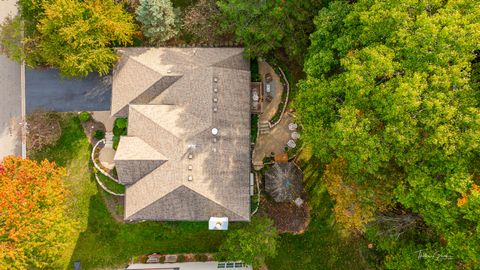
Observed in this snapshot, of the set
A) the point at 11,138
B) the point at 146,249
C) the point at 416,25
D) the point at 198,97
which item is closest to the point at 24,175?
the point at 11,138

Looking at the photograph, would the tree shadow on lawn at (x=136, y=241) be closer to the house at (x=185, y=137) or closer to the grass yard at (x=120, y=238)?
the grass yard at (x=120, y=238)

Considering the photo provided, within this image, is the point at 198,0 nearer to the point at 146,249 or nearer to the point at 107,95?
the point at 107,95

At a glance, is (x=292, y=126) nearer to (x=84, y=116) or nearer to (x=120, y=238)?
(x=120, y=238)

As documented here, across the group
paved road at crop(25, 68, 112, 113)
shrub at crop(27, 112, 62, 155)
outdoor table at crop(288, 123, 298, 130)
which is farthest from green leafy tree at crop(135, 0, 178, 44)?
outdoor table at crop(288, 123, 298, 130)

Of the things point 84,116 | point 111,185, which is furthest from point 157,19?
point 111,185

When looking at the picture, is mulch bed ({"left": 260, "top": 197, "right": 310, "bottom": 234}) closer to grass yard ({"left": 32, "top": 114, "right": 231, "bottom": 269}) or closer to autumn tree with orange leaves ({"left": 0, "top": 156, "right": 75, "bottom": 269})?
grass yard ({"left": 32, "top": 114, "right": 231, "bottom": 269})

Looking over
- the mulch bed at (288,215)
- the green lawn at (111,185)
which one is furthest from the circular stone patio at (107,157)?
the mulch bed at (288,215)
